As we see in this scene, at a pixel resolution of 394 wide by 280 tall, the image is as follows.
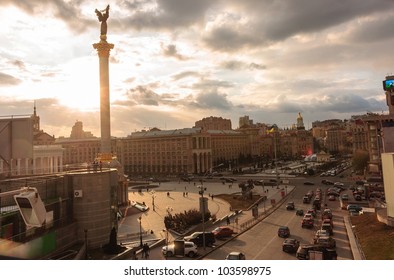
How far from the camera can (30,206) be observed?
7762 millimetres

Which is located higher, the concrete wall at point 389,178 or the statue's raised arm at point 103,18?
the statue's raised arm at point 103,18

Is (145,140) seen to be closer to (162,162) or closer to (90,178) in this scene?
(162,162)

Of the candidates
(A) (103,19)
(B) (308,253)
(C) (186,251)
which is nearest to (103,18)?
(A) (103,19)

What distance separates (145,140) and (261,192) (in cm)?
3800

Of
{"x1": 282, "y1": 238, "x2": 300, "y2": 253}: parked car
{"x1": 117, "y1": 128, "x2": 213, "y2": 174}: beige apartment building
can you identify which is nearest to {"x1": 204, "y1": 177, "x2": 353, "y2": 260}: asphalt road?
{"x1": 282, "y1": 238, "x2": 300, "y2": 253}: parked car

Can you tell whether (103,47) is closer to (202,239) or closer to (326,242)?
(202,239)

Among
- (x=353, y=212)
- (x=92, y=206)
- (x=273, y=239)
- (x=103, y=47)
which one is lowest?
(x=273, y=239)

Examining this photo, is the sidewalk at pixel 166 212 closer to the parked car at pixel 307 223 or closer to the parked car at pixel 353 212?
the parked car at pixel 307 223

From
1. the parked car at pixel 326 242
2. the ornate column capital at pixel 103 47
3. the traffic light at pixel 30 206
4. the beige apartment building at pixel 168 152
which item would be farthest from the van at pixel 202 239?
the beige apartment building at pixel 168 152

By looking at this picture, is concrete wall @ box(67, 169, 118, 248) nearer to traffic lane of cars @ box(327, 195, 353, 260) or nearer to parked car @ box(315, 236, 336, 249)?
parked car @ box(315, 236, 336, 249)

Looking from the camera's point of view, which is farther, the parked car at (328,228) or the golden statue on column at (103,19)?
the golden statue on column at (103,19)

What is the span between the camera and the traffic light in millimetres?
7641

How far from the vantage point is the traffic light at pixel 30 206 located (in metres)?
7.64
